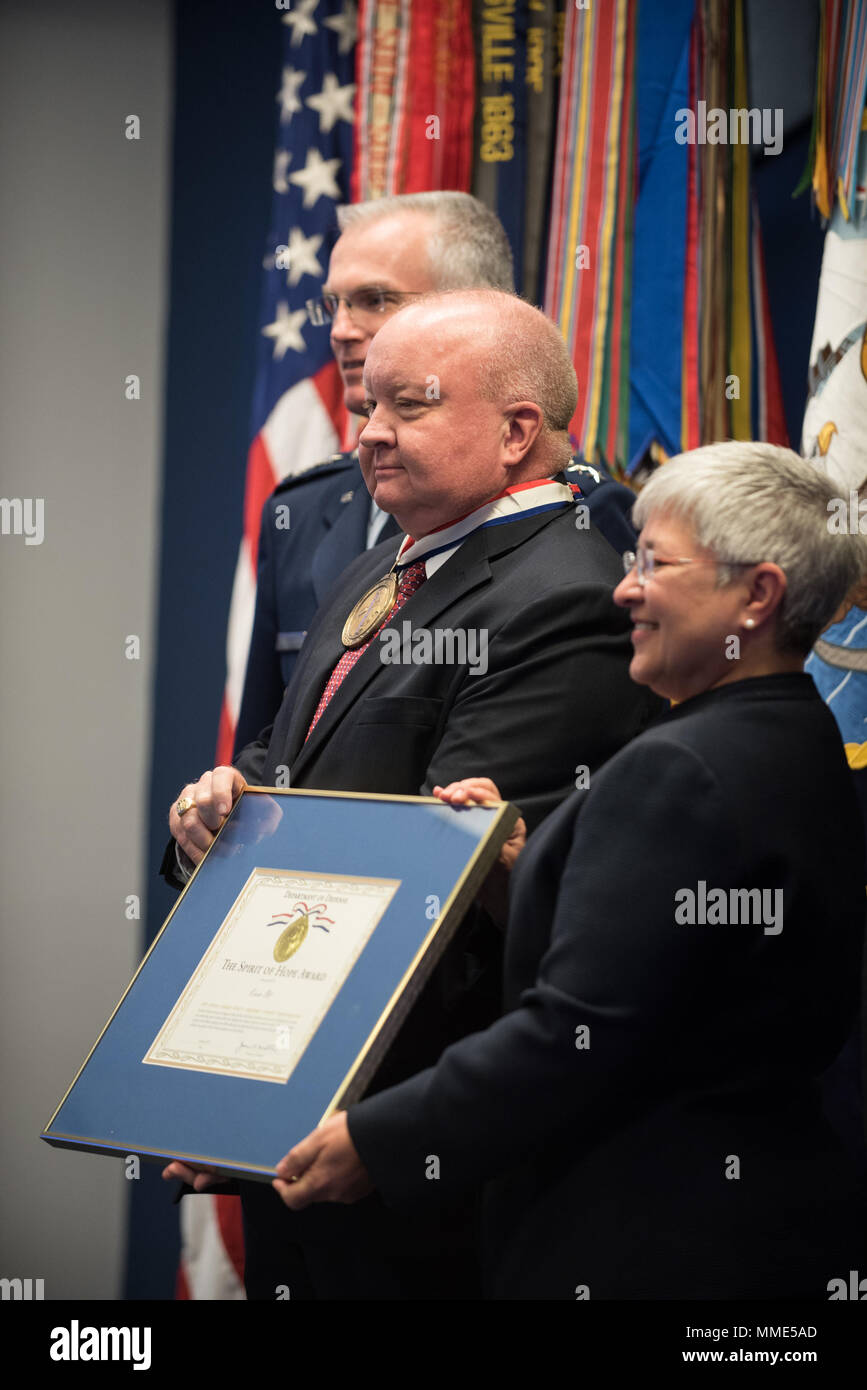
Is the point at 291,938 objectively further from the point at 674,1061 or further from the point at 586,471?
the point at 586,471

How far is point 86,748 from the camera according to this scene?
4.10 metres

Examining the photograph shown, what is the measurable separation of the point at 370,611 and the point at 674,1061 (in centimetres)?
84

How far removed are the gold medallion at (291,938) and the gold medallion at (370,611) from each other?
47cm

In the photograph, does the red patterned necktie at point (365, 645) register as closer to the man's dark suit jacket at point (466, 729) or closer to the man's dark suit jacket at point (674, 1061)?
the man's dark suit jacket at point (466, 729)

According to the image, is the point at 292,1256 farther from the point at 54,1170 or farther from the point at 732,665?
the point at 54,1170

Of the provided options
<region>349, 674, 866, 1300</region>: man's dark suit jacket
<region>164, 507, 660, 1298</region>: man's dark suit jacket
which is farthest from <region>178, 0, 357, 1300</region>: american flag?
<region>349, 674, 866, 1300</region>: man's dark suit jacket

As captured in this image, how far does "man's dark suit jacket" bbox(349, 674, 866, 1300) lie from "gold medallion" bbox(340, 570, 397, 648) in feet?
2.03

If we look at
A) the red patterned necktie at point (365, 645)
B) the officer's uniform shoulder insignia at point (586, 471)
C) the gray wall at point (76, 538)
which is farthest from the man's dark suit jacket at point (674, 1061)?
the gray wall at point (76, 538)

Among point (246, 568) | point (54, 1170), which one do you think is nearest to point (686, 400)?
point (246, 568)

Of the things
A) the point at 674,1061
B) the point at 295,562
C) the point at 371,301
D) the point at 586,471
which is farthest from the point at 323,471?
the point at 674,1061

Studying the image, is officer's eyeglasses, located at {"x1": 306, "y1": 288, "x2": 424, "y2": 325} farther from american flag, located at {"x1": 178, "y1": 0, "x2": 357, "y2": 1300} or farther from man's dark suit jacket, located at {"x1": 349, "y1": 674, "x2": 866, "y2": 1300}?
man's dark suit jacket, located at {"x1": 349, "y1": 674, "x2": 866, "y2": 1300}

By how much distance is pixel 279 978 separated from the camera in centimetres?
Result: 166

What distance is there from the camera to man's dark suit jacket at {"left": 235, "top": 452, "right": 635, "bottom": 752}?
2.65 metres

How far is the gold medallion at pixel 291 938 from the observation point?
1677 mm
